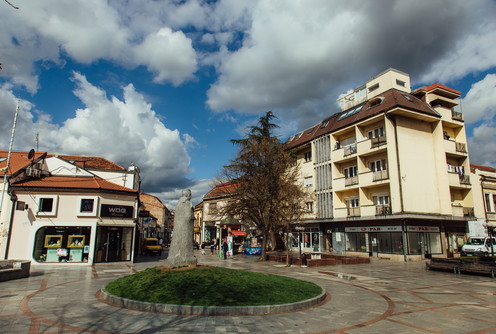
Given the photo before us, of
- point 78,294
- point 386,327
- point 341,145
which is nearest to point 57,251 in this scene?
point 78,294

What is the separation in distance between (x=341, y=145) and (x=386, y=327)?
31.5 metres

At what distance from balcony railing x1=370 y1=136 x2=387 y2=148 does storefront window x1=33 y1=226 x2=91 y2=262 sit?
26.8m

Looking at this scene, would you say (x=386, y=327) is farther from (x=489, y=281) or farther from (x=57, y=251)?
(x=57, y=251)

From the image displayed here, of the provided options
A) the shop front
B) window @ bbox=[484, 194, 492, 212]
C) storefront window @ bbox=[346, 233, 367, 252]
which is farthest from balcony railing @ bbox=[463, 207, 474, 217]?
the shop front

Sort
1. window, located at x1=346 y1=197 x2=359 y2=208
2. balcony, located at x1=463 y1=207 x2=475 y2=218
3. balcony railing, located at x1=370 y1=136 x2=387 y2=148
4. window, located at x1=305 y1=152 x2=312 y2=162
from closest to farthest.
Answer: balcony railing, located at x1=370 y1=136 x2=387 y2=148
balcony, located at x1=463 y1=207 x2=475 y2=218
window, located at x1=346 y1=197 x2=359 y2=208
window, located at x1=305 y1=152 x2=312 y2=162

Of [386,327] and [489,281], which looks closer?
[386,327]

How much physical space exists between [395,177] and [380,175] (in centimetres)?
172

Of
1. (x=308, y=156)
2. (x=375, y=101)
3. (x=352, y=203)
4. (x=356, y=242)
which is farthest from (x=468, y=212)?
(x=308, y=156)

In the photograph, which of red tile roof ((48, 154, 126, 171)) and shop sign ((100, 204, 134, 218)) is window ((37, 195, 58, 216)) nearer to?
shop sign ((100, 204, 134, 218))

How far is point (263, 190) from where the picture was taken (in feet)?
89.8

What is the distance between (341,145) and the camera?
37.9 metres

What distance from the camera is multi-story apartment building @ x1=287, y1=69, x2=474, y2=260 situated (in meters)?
29.7

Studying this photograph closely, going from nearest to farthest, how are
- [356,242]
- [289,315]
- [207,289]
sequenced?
[289,315] < [207,289] < [356,242]

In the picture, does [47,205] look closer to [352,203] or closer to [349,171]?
[352,203]
